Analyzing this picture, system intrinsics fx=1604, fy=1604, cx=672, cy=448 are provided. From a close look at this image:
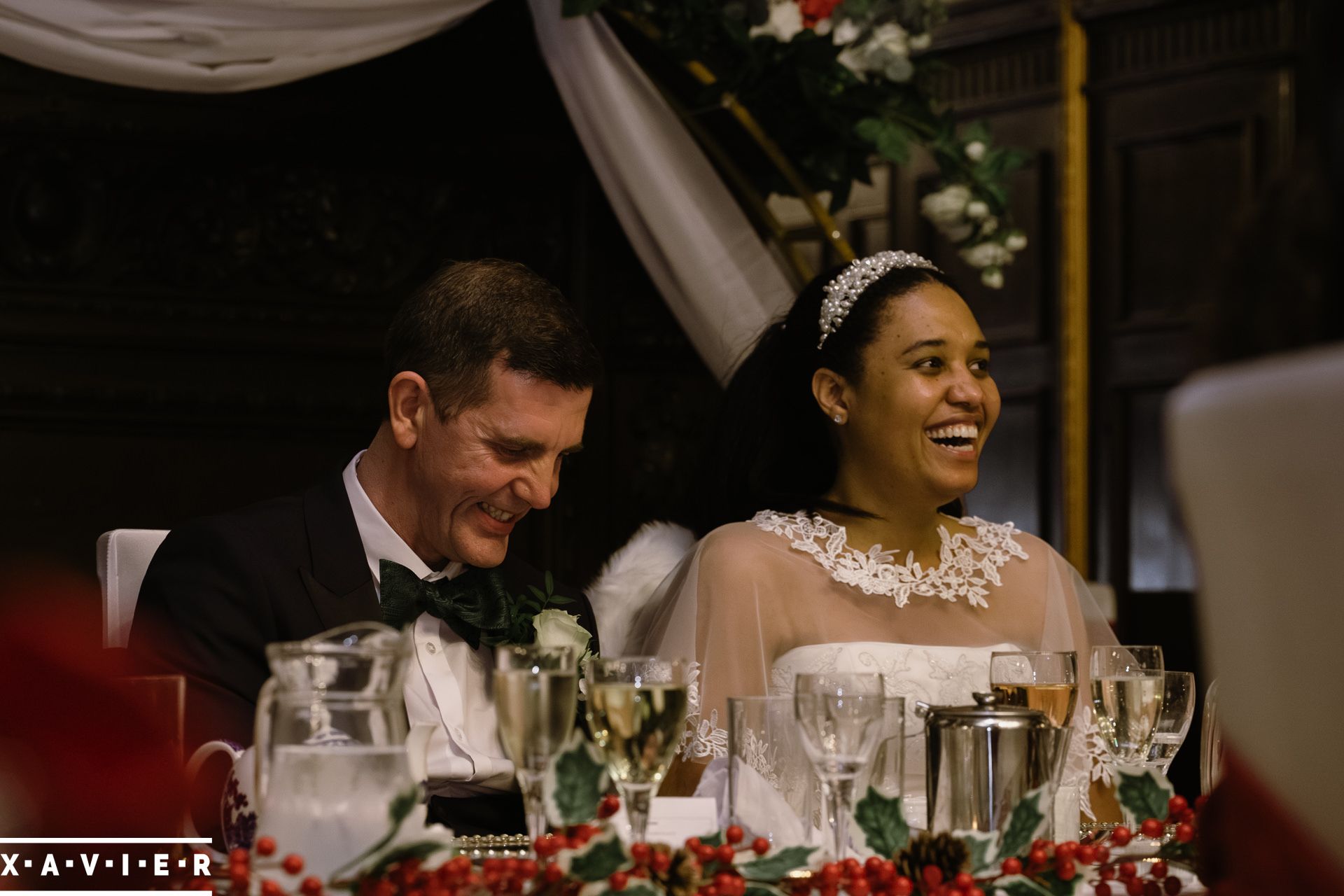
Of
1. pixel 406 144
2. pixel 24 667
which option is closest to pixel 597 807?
pixel 24 667

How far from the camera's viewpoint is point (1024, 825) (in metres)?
1.25

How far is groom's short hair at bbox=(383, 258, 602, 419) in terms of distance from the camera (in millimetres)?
2215

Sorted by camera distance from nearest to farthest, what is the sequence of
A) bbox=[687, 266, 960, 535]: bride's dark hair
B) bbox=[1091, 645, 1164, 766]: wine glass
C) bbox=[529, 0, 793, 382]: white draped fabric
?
bbox=[1091, 645, 1164, 766]: wine glass, bbox=[687, 266, 960, 535]: bride's dark hair, bbox=[529, 0, 793, 382]: white draped fabric

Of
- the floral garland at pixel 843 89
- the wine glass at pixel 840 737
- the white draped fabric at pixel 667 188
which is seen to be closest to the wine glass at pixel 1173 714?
the wine glass at pixel 840 737

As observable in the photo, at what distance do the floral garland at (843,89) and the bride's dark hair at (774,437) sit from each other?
85 centimetres

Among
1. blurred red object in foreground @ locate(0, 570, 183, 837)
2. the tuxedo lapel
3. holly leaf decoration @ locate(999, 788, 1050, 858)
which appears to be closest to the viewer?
blurred red object in foreground @ locate(0, 570, 183, 837)

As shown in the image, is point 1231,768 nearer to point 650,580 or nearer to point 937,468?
point 937,468

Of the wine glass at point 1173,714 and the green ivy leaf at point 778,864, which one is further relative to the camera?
the wine glass at point 1173,714

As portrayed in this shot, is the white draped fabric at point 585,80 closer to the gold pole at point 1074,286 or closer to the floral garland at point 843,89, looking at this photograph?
the floral garland at point 843,89

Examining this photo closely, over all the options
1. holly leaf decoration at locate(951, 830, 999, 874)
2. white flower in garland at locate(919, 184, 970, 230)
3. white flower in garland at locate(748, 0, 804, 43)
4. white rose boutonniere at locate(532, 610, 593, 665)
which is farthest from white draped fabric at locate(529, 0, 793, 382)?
holly leaf decoration at locate(951, 830, 999, 874)

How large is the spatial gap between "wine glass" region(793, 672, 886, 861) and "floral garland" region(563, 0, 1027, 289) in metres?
2.44

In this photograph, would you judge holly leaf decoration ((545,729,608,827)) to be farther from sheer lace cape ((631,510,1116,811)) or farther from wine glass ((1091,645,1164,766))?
sheer lace cape ((631,510,1116,811))

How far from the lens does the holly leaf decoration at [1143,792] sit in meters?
1.33

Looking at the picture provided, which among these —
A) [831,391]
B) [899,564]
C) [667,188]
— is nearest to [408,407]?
[831,391]
